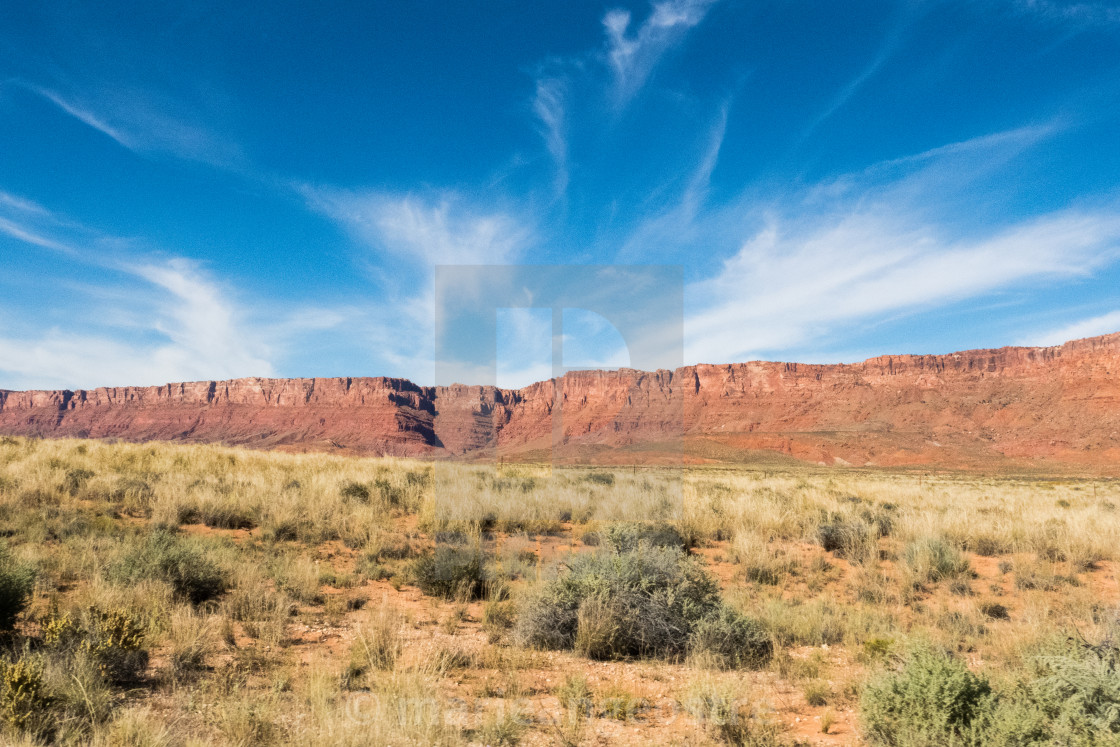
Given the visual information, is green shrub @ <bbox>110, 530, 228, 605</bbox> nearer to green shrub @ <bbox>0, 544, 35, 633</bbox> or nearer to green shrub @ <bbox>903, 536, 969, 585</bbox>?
green shrub @ <bbox>0, 544, 35, 633</bbox>

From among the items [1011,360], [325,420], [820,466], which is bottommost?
[820,466]

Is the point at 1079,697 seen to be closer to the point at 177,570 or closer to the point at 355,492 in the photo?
the point at 177,570

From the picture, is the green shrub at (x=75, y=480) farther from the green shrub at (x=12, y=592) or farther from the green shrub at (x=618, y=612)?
the green shrub at (x=618, y=612)

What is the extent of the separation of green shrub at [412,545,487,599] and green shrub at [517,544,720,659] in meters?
1.51

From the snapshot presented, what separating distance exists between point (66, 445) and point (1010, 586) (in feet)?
77.2

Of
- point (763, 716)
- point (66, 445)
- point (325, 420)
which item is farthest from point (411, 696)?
point (325, 420)

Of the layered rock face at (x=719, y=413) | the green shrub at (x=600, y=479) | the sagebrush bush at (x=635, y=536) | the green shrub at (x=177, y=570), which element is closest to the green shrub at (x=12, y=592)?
the green shrub at (x=177, y=570)

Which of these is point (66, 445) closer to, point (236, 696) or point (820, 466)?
point (236, 696)

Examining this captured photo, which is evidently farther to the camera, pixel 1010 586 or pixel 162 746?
pixel 1010 586

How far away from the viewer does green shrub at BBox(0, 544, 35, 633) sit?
4.09 metres

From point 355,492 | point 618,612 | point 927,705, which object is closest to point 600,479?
point 355,492

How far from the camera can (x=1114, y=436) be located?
76.4m

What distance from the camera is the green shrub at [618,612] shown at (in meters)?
4.95

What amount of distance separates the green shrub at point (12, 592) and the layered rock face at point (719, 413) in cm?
5604
